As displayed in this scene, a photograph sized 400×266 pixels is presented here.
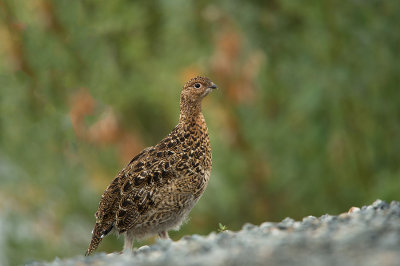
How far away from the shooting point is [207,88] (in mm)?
10039

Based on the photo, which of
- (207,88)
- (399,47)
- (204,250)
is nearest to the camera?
(204,250)

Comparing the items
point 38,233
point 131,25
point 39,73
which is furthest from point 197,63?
point 38,233

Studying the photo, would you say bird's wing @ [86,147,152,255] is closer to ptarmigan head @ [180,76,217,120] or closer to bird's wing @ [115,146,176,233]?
bird's wing @ [115,146,176,233]

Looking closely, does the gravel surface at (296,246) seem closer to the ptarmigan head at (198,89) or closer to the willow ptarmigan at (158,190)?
the willow ptarmigan at (158,190)

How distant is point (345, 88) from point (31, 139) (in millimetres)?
6952

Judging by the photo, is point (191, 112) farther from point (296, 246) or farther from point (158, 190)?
point (296, 246)

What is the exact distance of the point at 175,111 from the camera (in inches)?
738

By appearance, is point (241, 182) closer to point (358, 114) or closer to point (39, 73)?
→ point (358, 114)

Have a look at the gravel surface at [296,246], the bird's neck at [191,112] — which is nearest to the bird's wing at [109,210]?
the bird's neck at [191,112]

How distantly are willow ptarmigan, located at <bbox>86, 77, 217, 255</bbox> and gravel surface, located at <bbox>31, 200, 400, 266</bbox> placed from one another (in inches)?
70.6

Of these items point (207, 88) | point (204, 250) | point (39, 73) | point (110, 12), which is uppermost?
point (110, 12)

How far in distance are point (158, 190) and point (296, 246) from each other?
3486 millimetres

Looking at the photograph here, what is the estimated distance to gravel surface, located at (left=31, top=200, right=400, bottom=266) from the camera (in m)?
5.61

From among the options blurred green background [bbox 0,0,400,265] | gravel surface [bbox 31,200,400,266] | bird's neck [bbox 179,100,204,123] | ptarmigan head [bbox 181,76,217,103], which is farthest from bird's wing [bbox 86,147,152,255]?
blurred green background [bbox 0,0,400,265]
